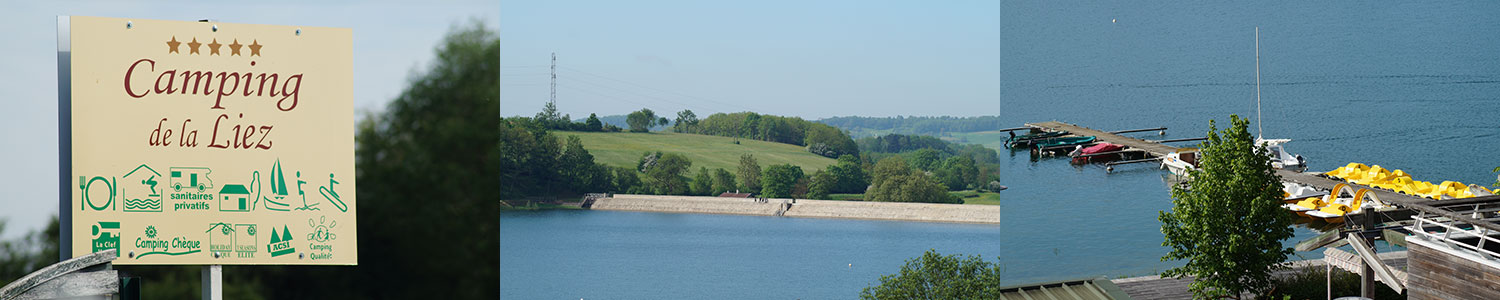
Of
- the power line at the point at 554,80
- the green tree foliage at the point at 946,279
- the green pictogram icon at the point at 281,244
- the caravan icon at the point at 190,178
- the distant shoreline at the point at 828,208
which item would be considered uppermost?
the power line at the point at 554,80

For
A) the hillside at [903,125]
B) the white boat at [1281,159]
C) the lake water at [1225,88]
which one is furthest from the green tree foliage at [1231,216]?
the white boat at [1281,159]

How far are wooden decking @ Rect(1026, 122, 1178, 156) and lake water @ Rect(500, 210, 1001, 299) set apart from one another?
40.7ft

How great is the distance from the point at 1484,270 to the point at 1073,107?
2117 centimetres

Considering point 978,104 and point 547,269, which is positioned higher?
point 978,104

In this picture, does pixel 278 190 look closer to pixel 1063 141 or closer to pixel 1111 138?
pixel 1111 138

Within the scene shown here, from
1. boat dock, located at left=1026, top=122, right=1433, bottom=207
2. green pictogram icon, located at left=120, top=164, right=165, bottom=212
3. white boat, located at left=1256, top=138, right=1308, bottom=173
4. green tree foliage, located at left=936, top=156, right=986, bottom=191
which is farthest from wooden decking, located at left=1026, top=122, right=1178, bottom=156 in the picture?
green pictogram icon, located at left=120, top=164, right=165, bottom=212

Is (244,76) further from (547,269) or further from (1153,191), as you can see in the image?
(1153,191)

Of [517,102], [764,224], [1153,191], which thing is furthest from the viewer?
[1153,191]

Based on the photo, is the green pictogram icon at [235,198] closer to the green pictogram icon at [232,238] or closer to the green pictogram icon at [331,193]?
the green pictogram icon at [232,238]

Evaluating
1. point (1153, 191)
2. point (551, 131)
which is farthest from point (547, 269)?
point (1153, 191)

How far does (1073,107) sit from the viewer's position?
28.6 meters

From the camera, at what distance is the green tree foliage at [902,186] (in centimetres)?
1214

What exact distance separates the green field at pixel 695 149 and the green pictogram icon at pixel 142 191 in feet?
22.0

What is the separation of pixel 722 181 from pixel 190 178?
21.8 ft
